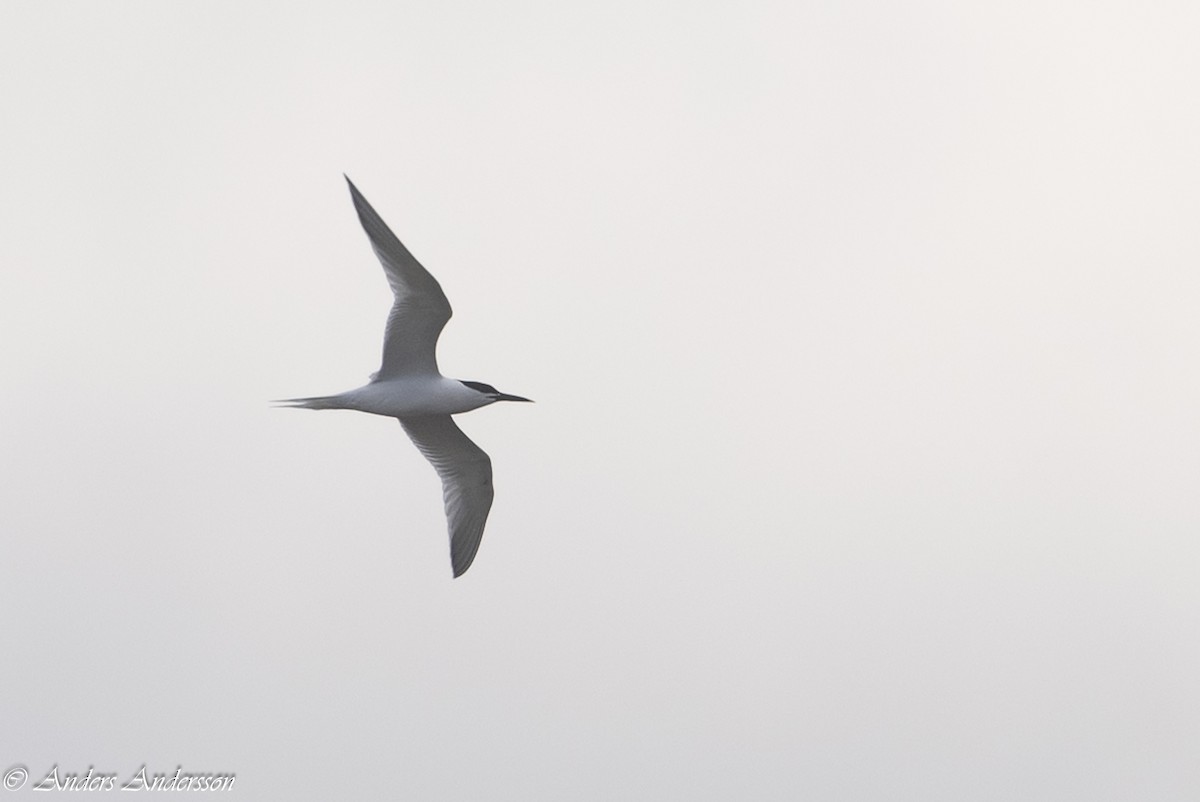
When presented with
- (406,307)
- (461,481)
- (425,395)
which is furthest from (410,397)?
(461,481)

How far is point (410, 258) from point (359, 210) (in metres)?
0.84

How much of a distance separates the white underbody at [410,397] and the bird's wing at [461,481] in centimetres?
134

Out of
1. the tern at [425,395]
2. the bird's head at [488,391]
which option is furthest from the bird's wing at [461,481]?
the bird's head at [488,391]

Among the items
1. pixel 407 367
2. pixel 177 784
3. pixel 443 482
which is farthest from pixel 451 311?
pixel 177 784

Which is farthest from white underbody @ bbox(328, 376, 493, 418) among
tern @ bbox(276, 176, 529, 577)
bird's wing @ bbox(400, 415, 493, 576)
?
bird's wing @ bbox(400, 415, 493, 576)

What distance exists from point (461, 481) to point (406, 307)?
132 inches

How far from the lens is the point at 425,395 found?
19547 millimetres

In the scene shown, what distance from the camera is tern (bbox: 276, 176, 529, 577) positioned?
18453mm

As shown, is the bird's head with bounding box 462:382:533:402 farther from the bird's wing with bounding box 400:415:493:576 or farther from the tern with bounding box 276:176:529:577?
the bird's wing with bounding box 400:415:493:576

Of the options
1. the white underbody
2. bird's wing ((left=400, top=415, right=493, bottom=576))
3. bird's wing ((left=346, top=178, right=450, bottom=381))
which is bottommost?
bird's wing ((left=400, top=415, right=493, bottom=576))

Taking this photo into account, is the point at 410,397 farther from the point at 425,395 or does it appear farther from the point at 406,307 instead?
the point at 406,307

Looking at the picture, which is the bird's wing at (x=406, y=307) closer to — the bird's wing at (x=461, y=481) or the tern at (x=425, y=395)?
the tern at (x=425, y=395)

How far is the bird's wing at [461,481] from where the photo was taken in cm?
2120

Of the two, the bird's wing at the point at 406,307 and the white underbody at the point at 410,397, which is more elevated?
the bird's wing at the point at 406,307
